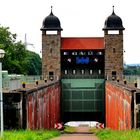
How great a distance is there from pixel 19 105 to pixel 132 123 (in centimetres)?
546

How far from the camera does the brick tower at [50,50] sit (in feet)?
208

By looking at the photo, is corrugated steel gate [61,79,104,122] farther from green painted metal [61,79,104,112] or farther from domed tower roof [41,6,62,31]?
domed tower roof [41,6,62,31]

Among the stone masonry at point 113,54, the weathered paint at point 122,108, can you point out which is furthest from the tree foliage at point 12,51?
the weathered paint at point 122,108

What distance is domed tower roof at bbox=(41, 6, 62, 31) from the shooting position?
64.4 metres

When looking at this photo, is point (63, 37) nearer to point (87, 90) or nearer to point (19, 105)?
point (87, 90)

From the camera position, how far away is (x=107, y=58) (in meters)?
63.8

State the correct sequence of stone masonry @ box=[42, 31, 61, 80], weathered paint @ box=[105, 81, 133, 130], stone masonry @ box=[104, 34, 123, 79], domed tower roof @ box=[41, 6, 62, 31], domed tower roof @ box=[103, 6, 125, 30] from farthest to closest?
1. domed tower roof @ box=[41, 6, 62, 31]
2. domed tower roof @ box=[103, 6, 125, 30]
3. stone masonry @ box=[104, 34, 123, 79]
4. stone masonry @ box=[42, 31, 61, 80]
5. weathered paint @ box=[105, 81, 133, 130]

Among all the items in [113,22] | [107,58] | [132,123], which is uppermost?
[113,22]

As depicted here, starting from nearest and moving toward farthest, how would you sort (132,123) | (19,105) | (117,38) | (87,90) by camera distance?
(19,105) → (132,123) → (87,90) → (117,38)

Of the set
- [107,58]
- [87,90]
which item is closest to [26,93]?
[87,90]

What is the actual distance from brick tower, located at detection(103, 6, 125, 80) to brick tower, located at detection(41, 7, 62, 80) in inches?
232

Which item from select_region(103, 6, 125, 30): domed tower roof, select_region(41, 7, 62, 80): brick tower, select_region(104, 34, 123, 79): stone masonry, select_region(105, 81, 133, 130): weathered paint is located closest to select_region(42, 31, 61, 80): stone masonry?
select_region(41, 7, 62, 80): brick tower

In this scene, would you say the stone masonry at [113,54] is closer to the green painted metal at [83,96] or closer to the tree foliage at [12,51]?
the green painted metal at [83,96]

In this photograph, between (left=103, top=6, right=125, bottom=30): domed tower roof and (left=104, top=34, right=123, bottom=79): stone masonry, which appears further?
(left=103, top=6, right=125, bottom=30): domed tower roof
